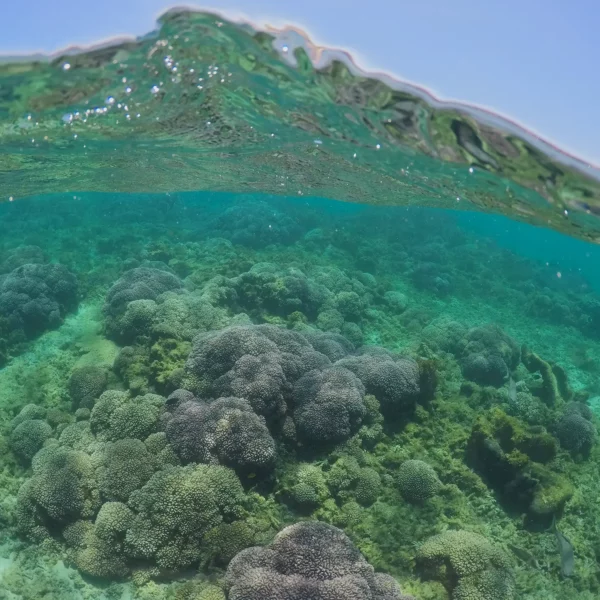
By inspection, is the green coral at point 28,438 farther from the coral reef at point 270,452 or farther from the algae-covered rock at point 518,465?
the algae-covered rock at point 518,465

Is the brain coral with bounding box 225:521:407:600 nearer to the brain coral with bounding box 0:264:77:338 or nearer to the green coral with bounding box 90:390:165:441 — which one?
the green coral with bounding box 90:390:165:441

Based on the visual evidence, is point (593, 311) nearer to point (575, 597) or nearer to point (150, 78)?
point (575, 597)

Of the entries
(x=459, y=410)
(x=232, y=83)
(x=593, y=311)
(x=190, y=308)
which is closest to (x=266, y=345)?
(x=190, y=308)

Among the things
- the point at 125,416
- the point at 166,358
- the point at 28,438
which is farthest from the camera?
the point at 166,358

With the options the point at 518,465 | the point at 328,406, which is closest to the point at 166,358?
the point at 328,406

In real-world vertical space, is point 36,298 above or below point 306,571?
below

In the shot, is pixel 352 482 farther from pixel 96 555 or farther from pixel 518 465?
pixel 96 555

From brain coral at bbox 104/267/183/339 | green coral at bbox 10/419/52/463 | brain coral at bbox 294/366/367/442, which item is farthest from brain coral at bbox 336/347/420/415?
green coral at bbox 10/419/52/463
